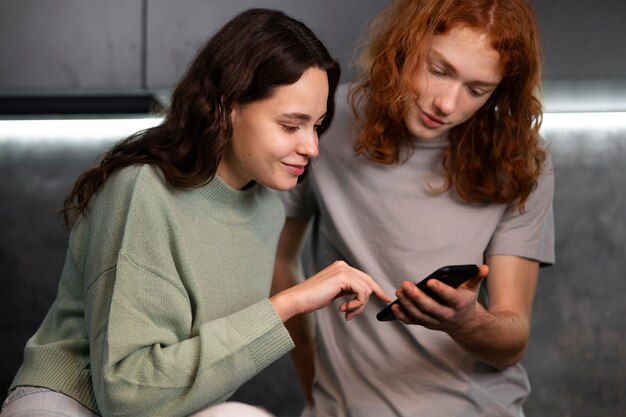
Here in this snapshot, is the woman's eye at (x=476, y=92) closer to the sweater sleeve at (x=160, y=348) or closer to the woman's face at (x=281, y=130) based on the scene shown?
the woman's face at (x=281, y=130)

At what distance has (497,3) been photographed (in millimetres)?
1410

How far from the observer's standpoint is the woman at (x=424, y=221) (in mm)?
1464

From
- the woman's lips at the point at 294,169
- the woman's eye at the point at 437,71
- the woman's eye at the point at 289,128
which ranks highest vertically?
the woman's eye at the point at 437,71

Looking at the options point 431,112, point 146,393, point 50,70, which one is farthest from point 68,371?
point 50,70

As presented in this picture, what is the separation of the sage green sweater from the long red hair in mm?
297

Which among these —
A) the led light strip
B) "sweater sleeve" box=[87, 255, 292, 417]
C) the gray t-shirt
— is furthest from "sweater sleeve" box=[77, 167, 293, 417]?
the led light strip

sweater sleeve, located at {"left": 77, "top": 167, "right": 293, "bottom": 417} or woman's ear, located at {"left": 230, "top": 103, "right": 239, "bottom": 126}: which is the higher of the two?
woman's ear, located at {"left": 230, "top": 103, "right": 239, "bottom": 126}

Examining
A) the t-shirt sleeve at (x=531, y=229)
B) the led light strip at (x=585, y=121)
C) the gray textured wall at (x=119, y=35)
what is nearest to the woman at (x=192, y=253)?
the t-shirt sleeve at (x=531, y=229)

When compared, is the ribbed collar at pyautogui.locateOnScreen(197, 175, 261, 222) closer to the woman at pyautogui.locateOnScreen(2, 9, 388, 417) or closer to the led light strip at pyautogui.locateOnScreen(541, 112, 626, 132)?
the woman at pyautogui.locateOnScreen(2, 9, 388, 417)

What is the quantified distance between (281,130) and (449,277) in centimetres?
28

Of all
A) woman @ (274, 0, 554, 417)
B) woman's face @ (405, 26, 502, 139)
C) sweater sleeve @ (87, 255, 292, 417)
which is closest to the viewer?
sweater sleeve @ (87, 255, 292, 417)

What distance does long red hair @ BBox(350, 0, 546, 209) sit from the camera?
1.39 m

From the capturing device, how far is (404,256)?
1500 millimetres

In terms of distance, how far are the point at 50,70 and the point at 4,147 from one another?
496 millimetres
